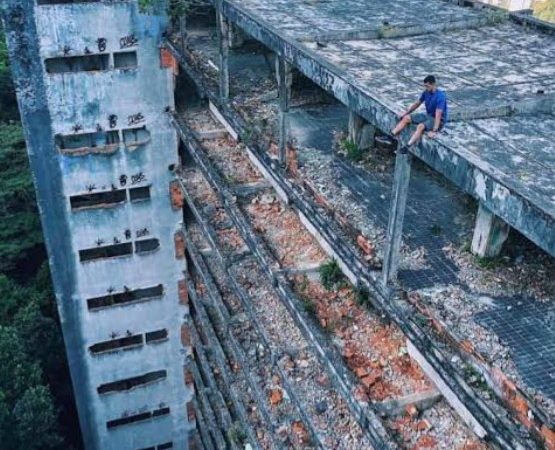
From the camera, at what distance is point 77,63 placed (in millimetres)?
15312

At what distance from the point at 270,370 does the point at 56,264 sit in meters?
9.00

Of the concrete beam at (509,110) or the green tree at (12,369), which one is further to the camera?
the green tree at (12,369)

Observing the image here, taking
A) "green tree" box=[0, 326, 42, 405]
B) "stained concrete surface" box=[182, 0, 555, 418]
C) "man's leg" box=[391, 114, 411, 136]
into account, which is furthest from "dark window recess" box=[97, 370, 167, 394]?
"man's leg" box=[391, 114, 411, 136]

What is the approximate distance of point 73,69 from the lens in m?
15.4

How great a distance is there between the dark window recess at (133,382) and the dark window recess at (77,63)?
9.32 metres

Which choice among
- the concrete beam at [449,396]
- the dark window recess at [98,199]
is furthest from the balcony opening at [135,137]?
the concrete beam at [449,396]

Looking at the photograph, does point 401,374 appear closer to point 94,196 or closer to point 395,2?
point 395,2

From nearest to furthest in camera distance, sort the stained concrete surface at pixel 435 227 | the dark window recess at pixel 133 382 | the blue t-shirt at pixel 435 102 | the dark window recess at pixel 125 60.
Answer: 1. the blue t-shirt at pixel 435 102
2. the stained concrete surface at pixel 435 227
3. the dark window recess at pixel 125 60
4. the dark window recess at pixel 133 382

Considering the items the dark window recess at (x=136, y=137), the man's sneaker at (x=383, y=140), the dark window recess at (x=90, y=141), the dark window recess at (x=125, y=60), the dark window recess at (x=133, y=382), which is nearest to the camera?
the man's sneaker at (x=383, y=140)

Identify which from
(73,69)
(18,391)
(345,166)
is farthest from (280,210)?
(18,391)

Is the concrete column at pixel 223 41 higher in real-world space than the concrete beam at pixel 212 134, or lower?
higher

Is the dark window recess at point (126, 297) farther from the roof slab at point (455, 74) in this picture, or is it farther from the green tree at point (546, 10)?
the green tree at point (546, 10)

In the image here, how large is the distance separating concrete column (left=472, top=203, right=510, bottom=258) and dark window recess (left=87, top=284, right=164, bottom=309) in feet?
38.0

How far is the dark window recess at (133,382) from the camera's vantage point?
62.1ft
